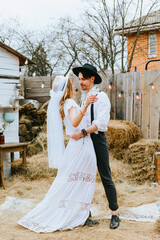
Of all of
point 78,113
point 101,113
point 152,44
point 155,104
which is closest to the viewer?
point 78,113

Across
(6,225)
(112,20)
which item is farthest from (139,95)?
(112,20)

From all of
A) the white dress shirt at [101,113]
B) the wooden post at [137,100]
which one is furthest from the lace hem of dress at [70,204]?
the wooden post at [137,100]

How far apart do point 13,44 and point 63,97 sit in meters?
16.8

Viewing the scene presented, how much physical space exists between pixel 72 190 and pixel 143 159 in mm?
2662

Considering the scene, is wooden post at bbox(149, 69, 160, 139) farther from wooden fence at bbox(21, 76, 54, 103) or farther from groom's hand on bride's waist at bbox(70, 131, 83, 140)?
wooden fence at bbox(21, 76, 54, 103)

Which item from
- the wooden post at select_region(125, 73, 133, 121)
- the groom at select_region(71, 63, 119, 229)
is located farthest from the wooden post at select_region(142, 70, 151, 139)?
the groom at select_region(71, 63, 119, 229)

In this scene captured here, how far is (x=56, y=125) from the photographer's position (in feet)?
10.1

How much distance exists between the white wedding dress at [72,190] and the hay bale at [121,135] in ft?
9.14

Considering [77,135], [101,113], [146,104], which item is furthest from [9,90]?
[101,113]

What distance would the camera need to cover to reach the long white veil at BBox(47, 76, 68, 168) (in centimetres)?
302

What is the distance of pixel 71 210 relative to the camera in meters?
2.94

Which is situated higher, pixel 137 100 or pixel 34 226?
pixel 137 100

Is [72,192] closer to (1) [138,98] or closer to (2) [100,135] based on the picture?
(2) [100,135]

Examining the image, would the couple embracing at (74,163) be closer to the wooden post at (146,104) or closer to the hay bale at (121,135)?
the hay bale at (121,135)
